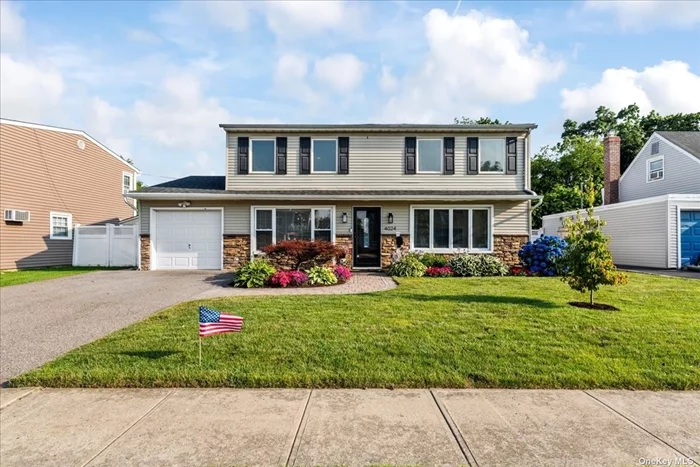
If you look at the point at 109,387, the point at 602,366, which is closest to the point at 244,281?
the point at 109,387

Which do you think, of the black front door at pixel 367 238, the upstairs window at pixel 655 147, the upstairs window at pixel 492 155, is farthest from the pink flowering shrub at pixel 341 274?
the upstairs window at pixel 655 147

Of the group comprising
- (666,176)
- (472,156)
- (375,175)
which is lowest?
(375,175)

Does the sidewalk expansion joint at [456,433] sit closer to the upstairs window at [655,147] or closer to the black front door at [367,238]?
the black front door at [367,238]

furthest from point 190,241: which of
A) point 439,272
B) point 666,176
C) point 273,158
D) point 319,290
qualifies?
point 666,176

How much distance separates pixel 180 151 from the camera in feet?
86.1

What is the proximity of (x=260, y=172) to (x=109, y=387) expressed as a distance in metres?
10.5

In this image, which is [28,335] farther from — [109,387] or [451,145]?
[451,145]

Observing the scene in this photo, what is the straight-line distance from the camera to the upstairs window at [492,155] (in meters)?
13.5

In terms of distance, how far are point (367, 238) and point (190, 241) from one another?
651cm

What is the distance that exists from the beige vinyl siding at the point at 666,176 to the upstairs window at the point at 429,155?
12796 millimetres

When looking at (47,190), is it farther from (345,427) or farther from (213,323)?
(345,427)

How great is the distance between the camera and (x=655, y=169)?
19.2 m

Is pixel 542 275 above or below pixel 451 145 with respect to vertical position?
below

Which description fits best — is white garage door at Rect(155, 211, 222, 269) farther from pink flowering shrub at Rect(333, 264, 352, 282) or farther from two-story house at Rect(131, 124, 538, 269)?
pink flowering shrub at Rect(333, 264, 352, 282)
